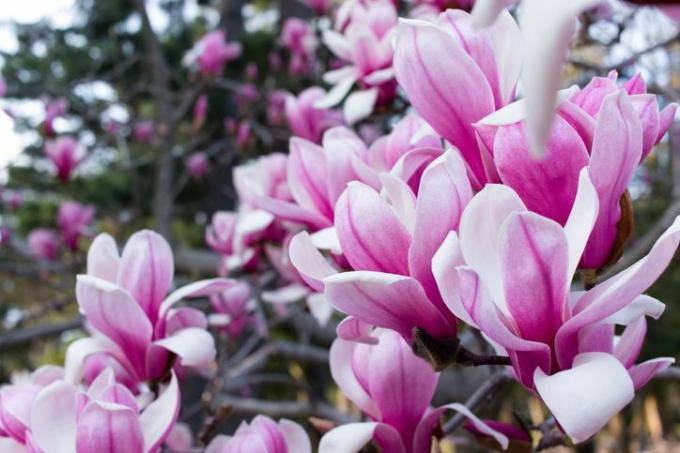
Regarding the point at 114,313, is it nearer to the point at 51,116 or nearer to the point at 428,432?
the point at 428,432

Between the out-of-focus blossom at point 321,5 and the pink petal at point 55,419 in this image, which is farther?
the out-of-focus blossom at point 321,5

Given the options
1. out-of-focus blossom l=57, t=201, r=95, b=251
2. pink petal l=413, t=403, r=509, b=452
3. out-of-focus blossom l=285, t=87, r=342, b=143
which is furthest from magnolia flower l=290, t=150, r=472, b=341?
out-of-focus blossom l=57, t=201, r=95, b=251

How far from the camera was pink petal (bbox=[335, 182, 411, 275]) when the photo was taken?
46 cm

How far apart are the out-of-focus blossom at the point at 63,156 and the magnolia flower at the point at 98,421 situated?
2.11 m

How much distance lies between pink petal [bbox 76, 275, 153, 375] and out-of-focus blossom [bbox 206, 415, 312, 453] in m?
0.12

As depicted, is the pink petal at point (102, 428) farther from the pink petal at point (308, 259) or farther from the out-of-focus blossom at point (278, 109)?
the out-of-focus blossom at point (278, 109)

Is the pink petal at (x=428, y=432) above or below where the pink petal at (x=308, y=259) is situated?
below

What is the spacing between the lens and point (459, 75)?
48 centimetres

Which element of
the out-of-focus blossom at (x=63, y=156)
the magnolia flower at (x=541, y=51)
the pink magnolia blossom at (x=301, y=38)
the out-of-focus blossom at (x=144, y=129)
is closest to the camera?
the magnolia flower at (x=541, y=51)

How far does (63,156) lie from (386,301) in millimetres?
2356

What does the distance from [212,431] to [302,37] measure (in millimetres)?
2465

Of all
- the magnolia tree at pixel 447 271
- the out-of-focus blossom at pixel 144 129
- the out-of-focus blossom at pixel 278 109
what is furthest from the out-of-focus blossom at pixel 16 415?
the out-of-focus blossom at pixel 144 129

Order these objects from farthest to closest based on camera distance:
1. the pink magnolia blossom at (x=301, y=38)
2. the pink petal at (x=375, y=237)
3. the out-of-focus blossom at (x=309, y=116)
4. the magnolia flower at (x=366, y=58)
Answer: the pink magnolia blossom at (x=301, y=38)
the out-of-focus blossom at (x=309, y=116)
the magnolia flower at (x=366, y=58)
the pink petal at (x=375, y=237)

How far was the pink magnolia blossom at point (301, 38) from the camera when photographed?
9.64 ft
